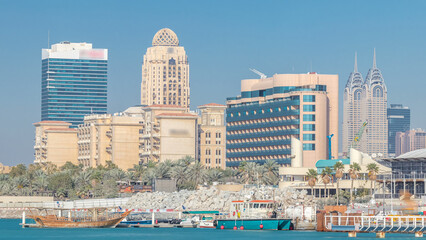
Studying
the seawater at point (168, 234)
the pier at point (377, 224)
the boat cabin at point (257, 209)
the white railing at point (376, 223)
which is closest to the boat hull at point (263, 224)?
the boat cabin at point (257, 209)

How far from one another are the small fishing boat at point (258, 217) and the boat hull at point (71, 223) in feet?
87.8

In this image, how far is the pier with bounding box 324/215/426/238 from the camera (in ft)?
420

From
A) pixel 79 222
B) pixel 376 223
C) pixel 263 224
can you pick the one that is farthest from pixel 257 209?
pixel 79 222

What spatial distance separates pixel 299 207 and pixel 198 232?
16.5 meters

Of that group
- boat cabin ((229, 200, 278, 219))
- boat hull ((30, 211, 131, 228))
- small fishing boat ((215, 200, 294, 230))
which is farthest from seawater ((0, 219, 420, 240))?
boat hull ((30, 211, 131, 228))

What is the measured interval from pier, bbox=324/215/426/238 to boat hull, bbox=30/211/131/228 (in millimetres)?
41052

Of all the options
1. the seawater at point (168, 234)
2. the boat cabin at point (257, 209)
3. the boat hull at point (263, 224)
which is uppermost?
the boat cabin at point (257, 209)

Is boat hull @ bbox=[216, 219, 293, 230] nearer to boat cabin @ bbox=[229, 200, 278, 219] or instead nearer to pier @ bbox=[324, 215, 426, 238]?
boat cabin @ bbox=[229, 200, 278, 219]

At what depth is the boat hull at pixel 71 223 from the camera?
165625 mm

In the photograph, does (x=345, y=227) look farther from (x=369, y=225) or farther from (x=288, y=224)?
(x=288, y=224)

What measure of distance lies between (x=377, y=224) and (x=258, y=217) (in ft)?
67.9

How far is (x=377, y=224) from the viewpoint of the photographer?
131 meters

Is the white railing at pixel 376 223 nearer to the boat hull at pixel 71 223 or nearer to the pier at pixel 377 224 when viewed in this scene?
the pier at pixel 377 224

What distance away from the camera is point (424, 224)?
5113 inches
